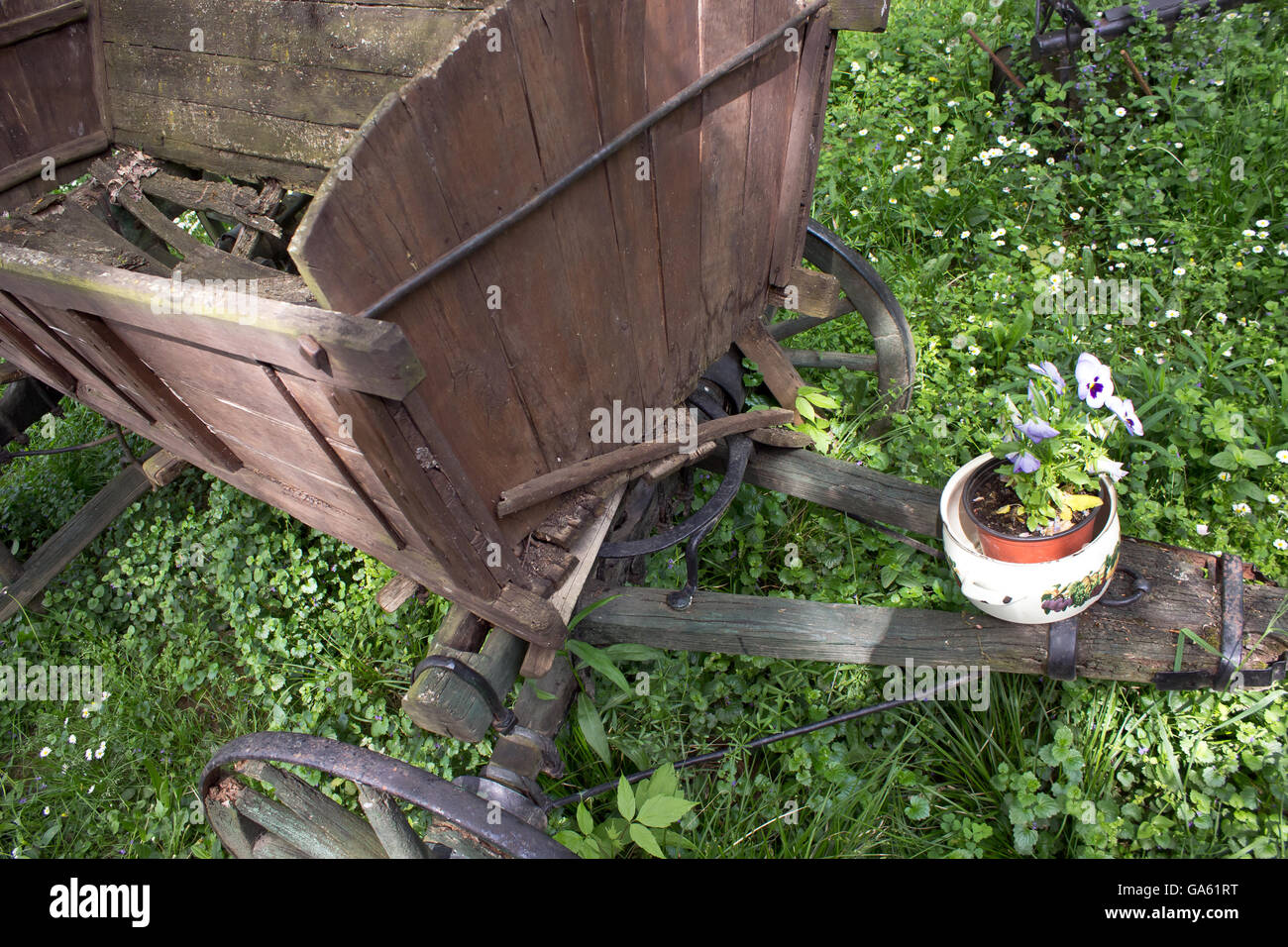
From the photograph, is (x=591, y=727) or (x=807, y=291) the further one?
(x=807, y=291)

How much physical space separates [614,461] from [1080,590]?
128 centimetres

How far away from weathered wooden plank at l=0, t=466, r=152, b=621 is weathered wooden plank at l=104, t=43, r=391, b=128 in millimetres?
1579

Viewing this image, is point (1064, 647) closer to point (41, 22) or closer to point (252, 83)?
point (252, 83)

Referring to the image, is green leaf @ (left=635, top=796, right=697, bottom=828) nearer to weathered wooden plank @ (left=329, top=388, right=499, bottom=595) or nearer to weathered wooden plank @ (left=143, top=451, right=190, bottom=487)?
weathered wooden plank @ (left=329, top=388, right=499, bottom=595)

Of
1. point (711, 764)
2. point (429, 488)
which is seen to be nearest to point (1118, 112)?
point (711, 764)

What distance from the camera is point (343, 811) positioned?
2.09 metres

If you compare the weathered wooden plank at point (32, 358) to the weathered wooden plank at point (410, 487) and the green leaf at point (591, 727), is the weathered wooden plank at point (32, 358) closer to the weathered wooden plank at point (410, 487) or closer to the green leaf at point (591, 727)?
the weathered wooden plank at point (410, 487)

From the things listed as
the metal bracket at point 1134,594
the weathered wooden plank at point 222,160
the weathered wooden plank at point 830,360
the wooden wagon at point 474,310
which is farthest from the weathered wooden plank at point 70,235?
the metal bracket at point 1134,594

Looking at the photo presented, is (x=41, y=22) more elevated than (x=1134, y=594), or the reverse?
(x=41, y=22)

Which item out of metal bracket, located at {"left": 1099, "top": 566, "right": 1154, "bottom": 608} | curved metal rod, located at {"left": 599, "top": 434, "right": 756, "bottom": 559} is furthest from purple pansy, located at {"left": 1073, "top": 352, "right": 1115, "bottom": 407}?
curved metal rod, located at {"left": 599, "top": 434, "right": 756, "bottom": 559}

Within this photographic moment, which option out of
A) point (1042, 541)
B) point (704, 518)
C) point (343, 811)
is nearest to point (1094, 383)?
point (1042, 541)

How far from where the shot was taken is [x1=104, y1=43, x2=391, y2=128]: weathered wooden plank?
2.74 m

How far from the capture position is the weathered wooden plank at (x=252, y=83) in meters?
2.74

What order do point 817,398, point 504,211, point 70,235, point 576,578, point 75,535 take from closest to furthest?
point 504,211 → point 576,578 → point 70,235 → point 817,398 → point 75,535
